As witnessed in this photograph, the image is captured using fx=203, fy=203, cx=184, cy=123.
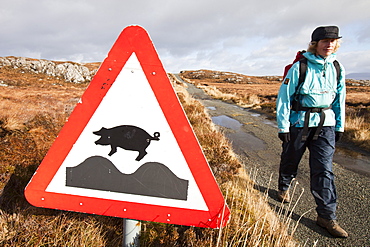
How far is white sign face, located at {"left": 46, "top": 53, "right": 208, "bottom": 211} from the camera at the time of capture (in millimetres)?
1161

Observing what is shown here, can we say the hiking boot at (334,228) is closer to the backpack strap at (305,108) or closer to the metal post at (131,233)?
the backpack strap at (305,108)

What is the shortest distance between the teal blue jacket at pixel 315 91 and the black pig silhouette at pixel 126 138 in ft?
6.39

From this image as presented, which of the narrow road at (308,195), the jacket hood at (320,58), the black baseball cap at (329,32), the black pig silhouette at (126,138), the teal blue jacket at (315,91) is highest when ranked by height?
the black baseball cap at (329,32)

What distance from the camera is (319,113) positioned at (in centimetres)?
245

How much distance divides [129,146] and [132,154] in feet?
0.16

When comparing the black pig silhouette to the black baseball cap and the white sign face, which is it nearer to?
the white sign face

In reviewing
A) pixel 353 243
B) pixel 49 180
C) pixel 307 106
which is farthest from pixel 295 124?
pixel 49 180

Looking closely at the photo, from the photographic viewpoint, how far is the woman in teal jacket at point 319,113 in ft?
7.54

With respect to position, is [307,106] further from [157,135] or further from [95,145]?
[95,145]

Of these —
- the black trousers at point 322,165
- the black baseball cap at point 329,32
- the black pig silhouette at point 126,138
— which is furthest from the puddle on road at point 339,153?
the black pig silhouette at point 126,138

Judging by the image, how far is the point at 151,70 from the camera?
3.78 feet

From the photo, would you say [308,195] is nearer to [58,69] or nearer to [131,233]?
[131,233]

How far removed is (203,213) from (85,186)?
0.71 m

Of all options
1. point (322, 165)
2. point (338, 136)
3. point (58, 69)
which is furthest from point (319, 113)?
point (58, 69)
